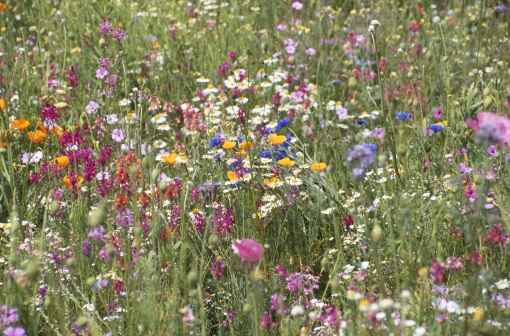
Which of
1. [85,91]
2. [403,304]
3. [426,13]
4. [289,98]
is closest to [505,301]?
[403,304]

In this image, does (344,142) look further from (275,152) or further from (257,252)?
(257,252)

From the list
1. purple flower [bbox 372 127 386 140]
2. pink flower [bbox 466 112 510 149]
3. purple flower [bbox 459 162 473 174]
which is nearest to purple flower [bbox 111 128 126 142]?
purple flower [bbox 372 127 386 140]

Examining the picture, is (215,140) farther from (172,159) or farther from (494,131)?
(494,131)

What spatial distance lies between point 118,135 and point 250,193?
0.64 meters

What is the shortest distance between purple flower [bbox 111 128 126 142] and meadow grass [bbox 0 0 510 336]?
0.05ft

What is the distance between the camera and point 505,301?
1680 millimetres

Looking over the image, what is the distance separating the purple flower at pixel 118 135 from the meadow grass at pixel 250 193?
1cm

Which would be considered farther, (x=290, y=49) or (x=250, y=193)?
(x=290, y=49)

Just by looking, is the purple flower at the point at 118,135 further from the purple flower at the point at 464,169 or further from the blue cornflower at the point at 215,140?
the purple flower at the point at 464,169

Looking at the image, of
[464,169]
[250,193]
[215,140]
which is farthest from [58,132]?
[464,169]

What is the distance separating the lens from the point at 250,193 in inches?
101

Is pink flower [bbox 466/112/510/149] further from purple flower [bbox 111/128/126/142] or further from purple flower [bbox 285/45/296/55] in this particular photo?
purple flower [bbox 285/45/296/55]

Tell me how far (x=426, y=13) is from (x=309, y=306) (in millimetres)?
3596

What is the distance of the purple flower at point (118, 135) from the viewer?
277 centimetres
